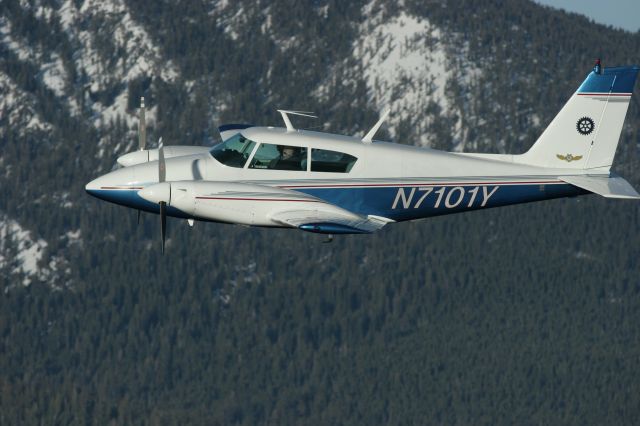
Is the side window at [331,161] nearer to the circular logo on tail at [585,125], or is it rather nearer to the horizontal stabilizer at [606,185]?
the horizontal stabilizer at [606,185]

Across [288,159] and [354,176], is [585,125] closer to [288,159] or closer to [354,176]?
[354,176]

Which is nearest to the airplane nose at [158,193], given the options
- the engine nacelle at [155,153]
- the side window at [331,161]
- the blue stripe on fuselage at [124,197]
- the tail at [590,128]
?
the blue stripe on fuselage at [124,197]

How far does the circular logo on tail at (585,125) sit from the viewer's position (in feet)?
215

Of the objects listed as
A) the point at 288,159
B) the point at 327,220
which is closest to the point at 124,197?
the point at 288,159

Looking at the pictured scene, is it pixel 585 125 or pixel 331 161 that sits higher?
pixel 585 125

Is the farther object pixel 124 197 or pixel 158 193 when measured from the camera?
pixel 124 197

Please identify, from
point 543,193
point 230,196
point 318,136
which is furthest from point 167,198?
point 543,193

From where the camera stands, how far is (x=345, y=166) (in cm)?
6169

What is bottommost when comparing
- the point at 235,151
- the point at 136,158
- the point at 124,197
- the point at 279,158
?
the point at 124,197

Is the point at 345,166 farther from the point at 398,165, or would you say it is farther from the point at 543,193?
the point at 543,193

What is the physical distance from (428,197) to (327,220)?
5882mm

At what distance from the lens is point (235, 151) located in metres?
61.7

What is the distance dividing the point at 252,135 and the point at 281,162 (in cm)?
157

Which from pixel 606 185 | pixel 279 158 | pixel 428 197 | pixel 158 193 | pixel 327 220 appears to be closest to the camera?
pixel 158 193
